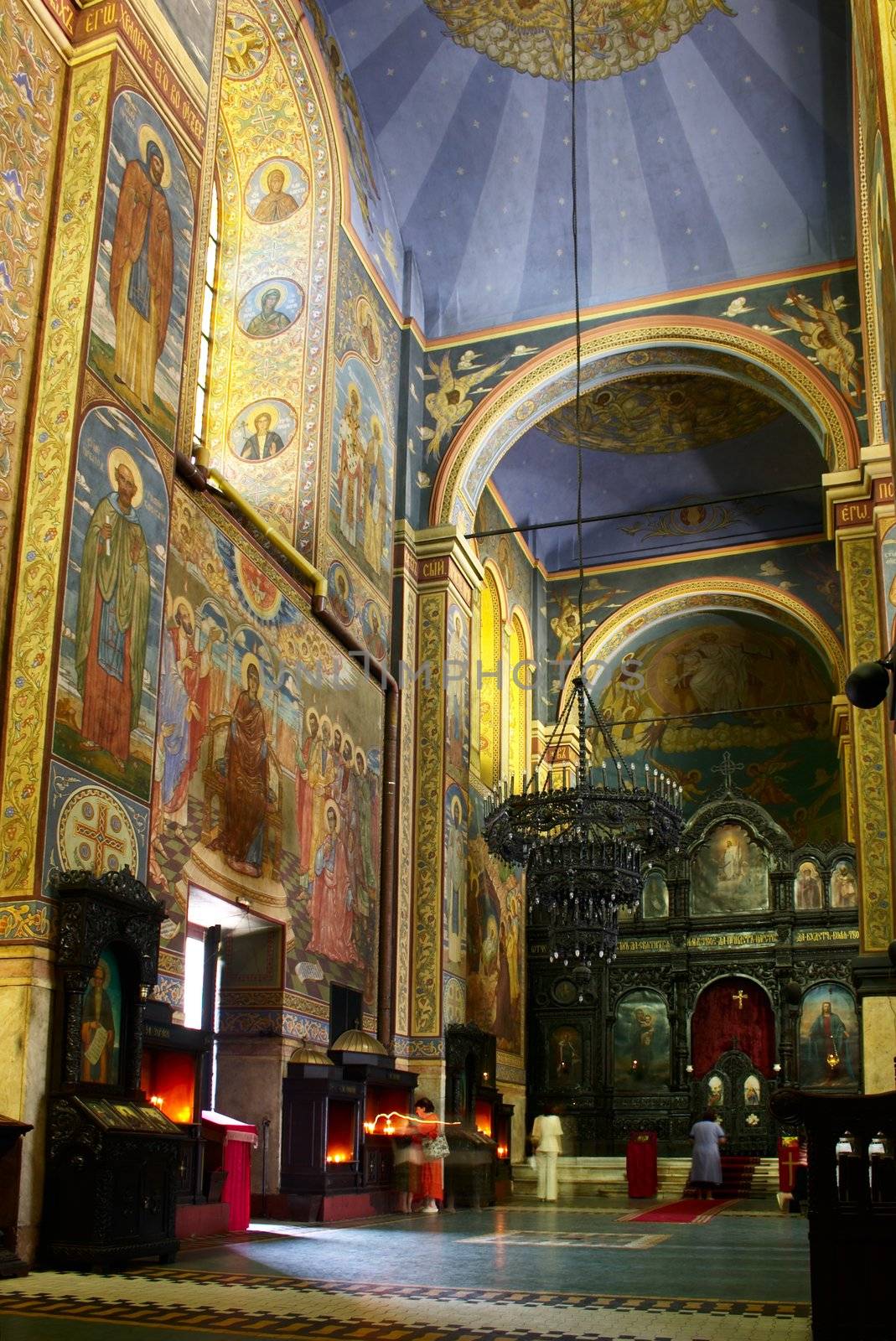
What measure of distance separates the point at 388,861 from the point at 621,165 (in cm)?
924

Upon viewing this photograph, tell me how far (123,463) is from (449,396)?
9.53 meters

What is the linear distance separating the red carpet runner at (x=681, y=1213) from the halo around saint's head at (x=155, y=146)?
995cm

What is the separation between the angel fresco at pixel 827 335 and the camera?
1655 cm

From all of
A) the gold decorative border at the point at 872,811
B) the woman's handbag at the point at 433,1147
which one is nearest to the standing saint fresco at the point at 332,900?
the woman's handbag at the point at 433,1147

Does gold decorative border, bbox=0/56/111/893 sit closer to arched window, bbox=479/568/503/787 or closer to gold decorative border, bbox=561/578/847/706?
arched window, bbox=479/568/503/787

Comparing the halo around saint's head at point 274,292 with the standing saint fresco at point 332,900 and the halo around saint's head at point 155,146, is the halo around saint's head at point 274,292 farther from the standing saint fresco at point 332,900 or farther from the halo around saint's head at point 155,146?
the standing saint fresco at point 332,900

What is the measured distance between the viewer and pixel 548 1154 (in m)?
15.9

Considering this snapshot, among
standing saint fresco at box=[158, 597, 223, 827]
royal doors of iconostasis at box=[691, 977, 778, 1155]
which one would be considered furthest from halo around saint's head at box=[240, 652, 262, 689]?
royal doors of iconostasis at box=[691, 977, 778, 1155]

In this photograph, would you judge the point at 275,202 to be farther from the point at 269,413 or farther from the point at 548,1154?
the point at 548,1154

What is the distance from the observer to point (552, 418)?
21578 mm

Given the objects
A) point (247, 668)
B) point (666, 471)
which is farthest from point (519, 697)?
point (247, 668)

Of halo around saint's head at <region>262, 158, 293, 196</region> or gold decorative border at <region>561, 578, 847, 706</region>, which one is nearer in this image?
halo around saint's head at <region>262, 158, 293, 196</region>

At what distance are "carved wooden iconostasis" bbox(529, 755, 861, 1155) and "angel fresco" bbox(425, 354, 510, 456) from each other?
8.91 metres

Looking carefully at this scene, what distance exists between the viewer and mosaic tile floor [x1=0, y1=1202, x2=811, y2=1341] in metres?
5.47
